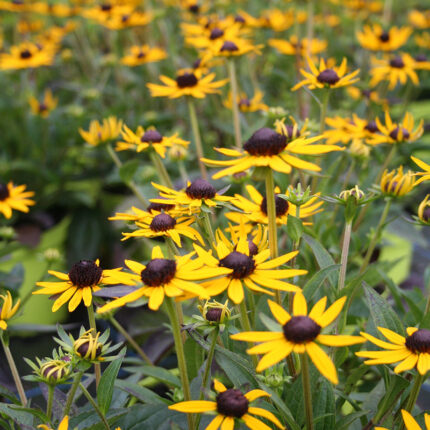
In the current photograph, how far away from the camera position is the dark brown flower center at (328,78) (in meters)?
0.95

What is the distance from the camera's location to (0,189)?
1.16m

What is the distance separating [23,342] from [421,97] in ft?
7.30

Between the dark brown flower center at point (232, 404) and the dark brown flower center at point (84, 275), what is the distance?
0.21m

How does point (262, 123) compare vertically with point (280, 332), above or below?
below

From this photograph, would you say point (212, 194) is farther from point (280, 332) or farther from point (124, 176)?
point (124, 176)

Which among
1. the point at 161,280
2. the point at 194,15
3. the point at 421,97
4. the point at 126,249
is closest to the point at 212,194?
the point at 161,280

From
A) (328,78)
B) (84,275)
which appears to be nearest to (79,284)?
(84,275)

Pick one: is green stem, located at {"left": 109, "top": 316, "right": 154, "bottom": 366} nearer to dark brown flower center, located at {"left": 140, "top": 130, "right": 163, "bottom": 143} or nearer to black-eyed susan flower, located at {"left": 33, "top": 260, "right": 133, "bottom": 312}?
black-eyed susan flower, located at {"left": 33, "top": 260, "right": 133, "bottom": 312}

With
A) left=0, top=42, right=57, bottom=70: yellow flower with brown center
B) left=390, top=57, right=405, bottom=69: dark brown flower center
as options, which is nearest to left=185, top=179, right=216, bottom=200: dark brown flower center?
left=390, top=57, right=405, bottom=69: dark brown flower center

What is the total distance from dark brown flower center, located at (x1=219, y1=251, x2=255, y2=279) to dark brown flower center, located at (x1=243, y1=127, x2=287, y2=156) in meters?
0.11

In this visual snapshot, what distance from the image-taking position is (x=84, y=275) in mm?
634

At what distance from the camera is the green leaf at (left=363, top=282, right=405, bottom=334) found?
0.67 meters

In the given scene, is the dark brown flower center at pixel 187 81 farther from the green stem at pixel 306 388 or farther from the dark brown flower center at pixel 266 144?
the green stem at pixel 306 388

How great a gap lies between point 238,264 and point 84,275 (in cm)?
19
